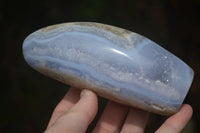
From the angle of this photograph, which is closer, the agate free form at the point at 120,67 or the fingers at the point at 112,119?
the agate free form at the point at 120,67

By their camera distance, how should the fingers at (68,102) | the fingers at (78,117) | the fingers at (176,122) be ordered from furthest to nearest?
the fingers at (68,102) → the fingers at (176,122) → the fingers at (78,117)

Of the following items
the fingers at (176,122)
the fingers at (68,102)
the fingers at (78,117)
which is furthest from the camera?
the fingers at (68,102)

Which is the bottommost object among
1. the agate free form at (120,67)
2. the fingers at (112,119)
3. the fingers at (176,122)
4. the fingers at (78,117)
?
the fingers at (112,119)

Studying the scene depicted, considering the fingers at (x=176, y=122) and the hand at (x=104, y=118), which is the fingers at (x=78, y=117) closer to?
the hand at (x=104, y=118)

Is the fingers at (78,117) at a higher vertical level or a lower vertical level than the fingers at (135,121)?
higher

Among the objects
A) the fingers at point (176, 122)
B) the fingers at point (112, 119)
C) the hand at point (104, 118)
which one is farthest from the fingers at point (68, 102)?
the fingers at point (176, 122)

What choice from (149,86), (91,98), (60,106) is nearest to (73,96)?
(60,106)

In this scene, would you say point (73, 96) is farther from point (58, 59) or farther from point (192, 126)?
point (192, 126)

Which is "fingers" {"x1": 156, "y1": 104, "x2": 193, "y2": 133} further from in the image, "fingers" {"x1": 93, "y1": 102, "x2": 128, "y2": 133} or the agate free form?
"fingers" {"x1": 93, "y1": 102, "x2": 128, "y2": 133}

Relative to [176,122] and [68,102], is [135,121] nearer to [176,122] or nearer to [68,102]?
[176,122]
